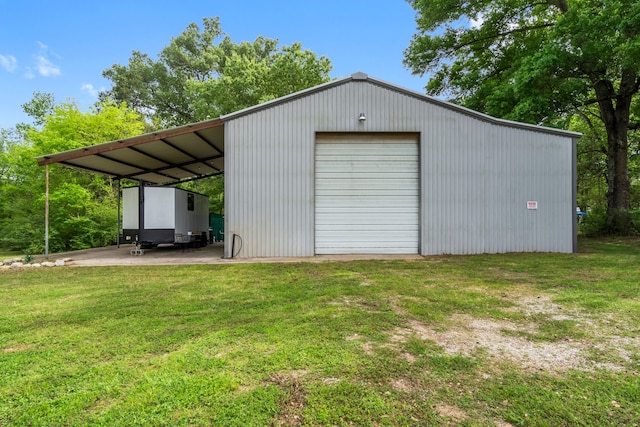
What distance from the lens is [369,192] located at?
31.5 ft

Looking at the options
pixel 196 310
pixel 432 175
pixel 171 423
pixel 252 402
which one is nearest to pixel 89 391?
pixel 171 423

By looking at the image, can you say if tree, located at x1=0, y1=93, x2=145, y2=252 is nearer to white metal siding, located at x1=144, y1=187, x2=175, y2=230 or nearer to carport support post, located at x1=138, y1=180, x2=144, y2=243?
carport support post, located at x1=138, y1=180, x2=144, y2=243

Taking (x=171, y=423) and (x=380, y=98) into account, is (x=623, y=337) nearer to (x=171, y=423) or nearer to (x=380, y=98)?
(x=171, y=423)

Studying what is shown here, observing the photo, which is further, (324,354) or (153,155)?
(153,155)

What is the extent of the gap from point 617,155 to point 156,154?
17708 mm

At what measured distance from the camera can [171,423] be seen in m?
1.88

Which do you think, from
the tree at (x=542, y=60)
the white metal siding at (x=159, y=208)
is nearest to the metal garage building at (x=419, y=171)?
the white metal siding at (x=159, y=208)

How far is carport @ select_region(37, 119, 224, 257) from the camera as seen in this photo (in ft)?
29.3

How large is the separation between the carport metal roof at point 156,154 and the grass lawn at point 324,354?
15.6 ft

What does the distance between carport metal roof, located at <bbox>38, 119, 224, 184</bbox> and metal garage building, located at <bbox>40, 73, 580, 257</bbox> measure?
8.3 inches

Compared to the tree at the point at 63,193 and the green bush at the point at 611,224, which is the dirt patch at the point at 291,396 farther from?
the green bush at the point at 611,224

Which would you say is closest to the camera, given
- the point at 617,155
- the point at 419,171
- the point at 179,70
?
the point at 419,171

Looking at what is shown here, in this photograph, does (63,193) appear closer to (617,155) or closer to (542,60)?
(542,60)

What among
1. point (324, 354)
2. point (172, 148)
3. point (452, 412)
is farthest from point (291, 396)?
point (172, 148)
